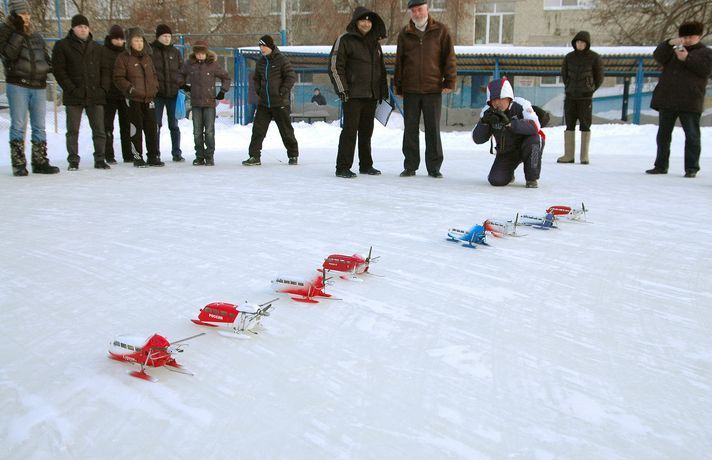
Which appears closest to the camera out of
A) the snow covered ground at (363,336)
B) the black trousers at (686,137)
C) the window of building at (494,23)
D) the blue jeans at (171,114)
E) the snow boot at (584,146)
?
the snow covered ground at (363,336)

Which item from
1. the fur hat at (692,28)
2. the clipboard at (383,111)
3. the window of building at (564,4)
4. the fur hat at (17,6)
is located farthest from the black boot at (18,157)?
the window of building at (564,4)

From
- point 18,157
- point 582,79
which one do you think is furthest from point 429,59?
point 18,157

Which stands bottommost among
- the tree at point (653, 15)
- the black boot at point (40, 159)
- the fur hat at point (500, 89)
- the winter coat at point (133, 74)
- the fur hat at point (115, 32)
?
the black boot at point (40, 159)

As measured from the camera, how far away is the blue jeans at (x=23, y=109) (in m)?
6.46

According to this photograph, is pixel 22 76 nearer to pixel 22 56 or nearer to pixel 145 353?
pixel 22 56

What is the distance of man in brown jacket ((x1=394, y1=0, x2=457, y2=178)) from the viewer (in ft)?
22.7

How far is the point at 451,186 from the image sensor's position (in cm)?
635

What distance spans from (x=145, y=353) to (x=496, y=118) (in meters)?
4.84

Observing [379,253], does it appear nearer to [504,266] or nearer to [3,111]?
[504,266]

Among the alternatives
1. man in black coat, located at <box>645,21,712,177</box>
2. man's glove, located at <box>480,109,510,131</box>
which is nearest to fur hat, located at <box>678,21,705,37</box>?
man in black coat, located at <box>645,21,712,177</box>

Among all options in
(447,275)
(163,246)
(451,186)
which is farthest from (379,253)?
(451,186)

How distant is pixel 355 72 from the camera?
707 cm

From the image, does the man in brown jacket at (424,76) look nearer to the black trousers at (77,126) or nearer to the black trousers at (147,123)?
the black trousers at (147,123)

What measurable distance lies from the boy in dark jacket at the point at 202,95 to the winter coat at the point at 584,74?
4423mm
